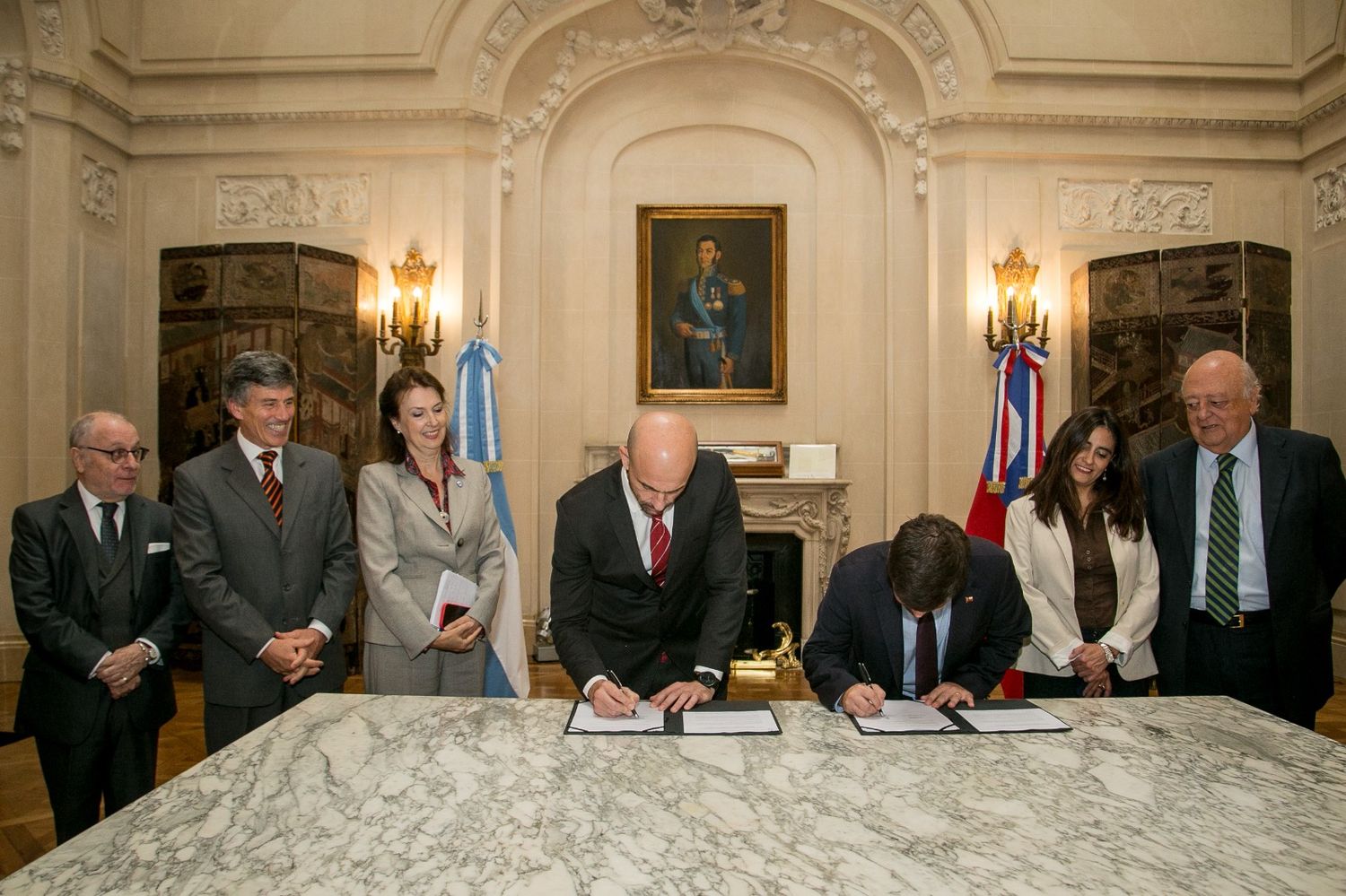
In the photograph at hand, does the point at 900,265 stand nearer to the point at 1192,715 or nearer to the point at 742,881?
the point at 1192,715

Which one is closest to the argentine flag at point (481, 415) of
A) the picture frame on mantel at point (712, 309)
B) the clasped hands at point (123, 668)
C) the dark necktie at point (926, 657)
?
the picture frame on mantel at point (712, 309)

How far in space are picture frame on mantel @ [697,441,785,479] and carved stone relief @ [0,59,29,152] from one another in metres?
5.16

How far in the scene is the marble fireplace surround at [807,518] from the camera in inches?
245

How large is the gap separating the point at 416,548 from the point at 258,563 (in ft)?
1.63

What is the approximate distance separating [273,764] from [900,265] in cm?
591

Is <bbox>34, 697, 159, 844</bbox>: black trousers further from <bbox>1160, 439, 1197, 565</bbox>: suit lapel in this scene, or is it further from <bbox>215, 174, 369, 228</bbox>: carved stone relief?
<bbox>215, 174, 369, 228</bbox>: carved stone relief

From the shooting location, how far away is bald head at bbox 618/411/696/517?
2201 millimetres

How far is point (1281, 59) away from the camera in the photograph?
613 cm

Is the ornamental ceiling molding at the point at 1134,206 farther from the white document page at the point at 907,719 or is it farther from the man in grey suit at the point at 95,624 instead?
the man in grey suit at the point at 95,624

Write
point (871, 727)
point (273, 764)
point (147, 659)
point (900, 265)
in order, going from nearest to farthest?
point (273, 764) → point (871, 727) → point (147, 659) → point (900, 265)

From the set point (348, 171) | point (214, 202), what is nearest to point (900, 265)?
point (348, 171)

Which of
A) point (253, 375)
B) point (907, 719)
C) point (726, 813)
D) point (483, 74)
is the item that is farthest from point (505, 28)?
point (726, 813)

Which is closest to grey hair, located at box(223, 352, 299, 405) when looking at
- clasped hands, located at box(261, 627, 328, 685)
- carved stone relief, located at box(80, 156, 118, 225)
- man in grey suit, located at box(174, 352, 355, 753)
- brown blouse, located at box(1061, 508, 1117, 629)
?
man in grey suit, located at box(174, 352, 355, 753)

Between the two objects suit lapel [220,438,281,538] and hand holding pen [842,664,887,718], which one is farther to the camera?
suit lapel [220,438,281,538]
